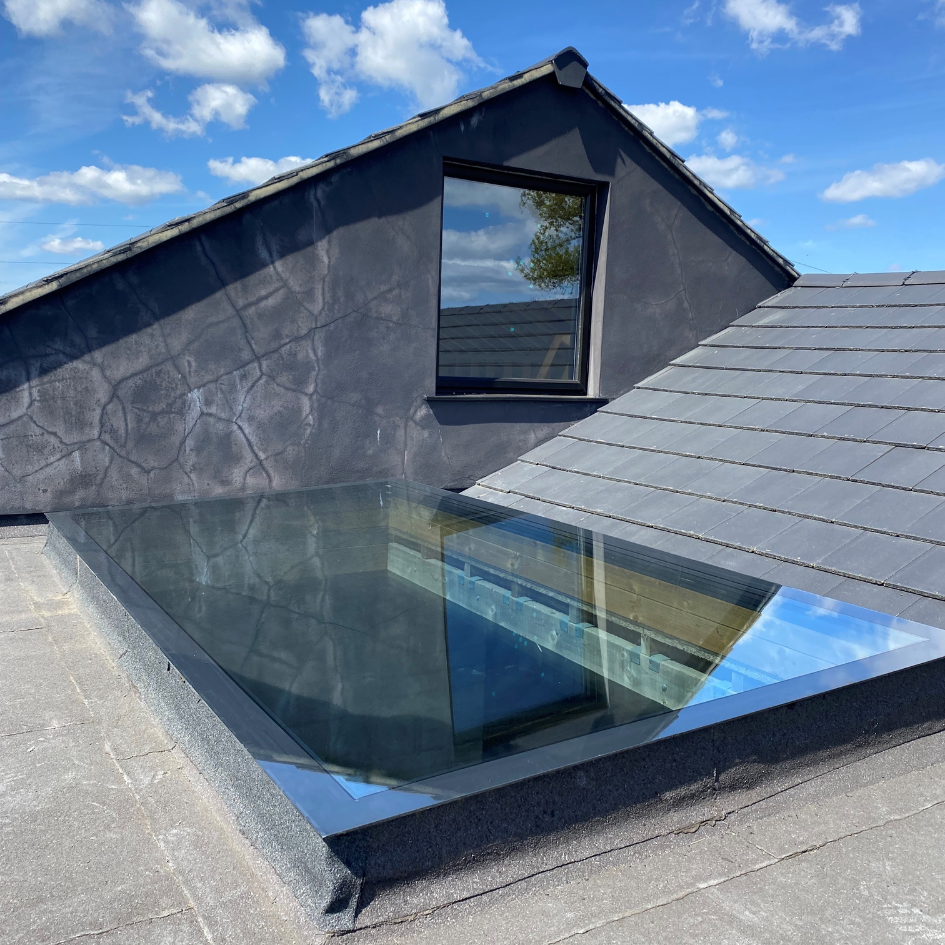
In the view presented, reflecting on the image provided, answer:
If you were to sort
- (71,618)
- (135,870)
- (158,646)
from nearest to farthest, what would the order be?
(135,870)
(158,646)
(71,618)

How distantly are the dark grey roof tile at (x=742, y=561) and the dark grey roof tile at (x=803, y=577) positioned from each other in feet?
0.12

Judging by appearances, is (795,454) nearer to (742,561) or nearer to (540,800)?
(742,561)

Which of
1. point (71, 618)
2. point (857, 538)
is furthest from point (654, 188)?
point (71, 618)

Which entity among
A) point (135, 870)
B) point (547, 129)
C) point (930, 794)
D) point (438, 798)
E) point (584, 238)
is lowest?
point (930, 794)

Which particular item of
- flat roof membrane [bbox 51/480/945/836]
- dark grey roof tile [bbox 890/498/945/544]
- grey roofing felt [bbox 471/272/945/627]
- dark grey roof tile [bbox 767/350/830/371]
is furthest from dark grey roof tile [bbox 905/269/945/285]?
flat roof membrane [bbox 51/480/945/836]

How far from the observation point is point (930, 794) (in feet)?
6.47

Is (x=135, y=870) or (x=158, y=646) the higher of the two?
(x=158, y=646)

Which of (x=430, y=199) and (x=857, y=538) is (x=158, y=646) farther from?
(x=430, y=199)

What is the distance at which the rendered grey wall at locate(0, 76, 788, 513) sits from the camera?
4270 millimetres

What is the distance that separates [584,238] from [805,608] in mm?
3999

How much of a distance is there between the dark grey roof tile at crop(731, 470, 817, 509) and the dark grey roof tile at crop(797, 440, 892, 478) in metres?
0.09

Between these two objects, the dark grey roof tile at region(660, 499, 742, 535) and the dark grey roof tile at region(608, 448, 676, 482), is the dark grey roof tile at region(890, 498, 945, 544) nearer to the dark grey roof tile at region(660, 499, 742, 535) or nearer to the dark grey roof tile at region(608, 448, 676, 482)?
the dark grey roof tile at region(660, 499, 742, 535)

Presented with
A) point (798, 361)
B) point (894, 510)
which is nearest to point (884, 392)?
point (798, 361)

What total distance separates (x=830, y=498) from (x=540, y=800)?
263cm
